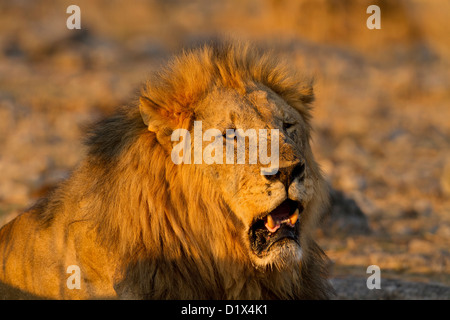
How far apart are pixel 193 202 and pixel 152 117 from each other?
1.58 feet

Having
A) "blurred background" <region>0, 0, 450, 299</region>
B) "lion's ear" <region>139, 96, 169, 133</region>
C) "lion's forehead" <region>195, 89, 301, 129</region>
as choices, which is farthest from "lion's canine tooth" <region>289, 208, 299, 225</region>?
"blurred background" <region>0, 0, 450, 299</region>

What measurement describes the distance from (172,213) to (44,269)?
94 cm

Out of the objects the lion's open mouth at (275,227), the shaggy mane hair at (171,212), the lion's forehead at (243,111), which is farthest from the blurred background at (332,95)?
the lion's open mouth at (275,227)

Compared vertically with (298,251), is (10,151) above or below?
above

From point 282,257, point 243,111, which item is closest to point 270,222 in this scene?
point 282,257

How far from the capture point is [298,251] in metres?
3.57

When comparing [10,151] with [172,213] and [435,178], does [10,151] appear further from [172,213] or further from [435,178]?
[172,213]

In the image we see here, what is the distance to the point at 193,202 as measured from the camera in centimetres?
369

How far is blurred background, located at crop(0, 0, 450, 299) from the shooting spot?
731 centimetres

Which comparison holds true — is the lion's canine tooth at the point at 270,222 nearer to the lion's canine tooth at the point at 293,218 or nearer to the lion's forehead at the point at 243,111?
the lion's canine tooth at the point at 293,218

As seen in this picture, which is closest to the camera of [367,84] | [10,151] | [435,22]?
[10,151]

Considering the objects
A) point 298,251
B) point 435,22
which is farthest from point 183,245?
point 435,22

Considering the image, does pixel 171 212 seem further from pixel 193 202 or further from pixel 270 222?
pixel 270 222

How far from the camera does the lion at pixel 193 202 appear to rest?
3.54m
